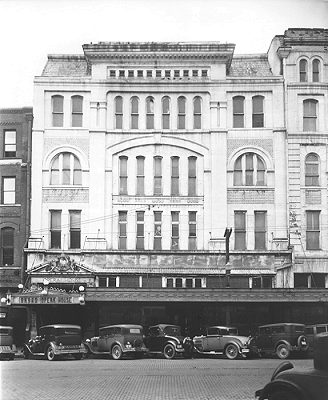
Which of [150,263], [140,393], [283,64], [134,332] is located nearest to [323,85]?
[283,64]

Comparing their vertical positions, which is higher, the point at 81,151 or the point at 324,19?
the point at 324,19

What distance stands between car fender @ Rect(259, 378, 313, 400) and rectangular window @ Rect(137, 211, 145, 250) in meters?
9.51

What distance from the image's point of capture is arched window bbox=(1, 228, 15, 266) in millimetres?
21297

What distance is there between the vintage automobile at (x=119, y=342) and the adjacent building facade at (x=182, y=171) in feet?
5.50

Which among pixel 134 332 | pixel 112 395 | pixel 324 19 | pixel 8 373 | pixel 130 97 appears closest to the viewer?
pixel 112 395

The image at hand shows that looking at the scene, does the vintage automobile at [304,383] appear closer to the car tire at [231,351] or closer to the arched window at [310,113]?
the car tire at [231,351]

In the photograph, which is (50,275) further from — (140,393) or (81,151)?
(140,393)

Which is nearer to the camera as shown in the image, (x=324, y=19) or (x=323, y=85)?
(x=324, y=19)

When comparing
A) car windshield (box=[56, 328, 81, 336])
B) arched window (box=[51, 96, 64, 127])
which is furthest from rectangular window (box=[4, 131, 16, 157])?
car windshield (box=[56, 328, 81, 336])

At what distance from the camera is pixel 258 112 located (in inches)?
797

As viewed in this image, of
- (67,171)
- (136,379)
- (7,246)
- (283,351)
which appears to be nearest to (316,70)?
(67,171)

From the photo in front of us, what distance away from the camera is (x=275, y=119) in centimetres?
2027

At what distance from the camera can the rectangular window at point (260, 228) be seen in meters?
20.1

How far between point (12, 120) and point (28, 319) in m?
5.76
